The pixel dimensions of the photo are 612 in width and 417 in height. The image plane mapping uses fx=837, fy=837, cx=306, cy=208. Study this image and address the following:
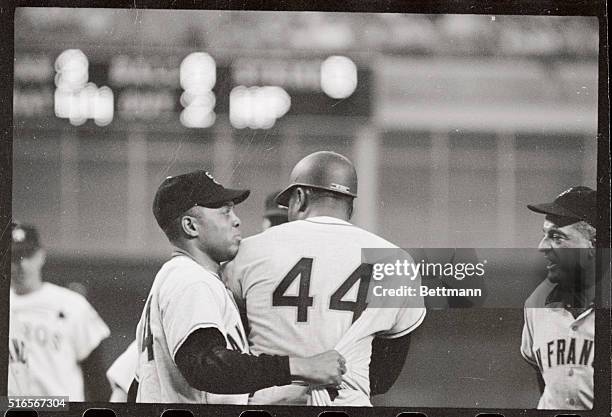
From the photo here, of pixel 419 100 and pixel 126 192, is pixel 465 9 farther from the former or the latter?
pixel 126 192

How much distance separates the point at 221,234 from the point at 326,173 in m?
0.49

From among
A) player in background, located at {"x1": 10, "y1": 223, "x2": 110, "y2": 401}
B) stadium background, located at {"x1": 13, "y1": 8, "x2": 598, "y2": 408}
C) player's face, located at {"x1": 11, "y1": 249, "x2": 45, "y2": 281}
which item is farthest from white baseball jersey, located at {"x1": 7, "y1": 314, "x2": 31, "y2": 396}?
stadium background, located at {"x1": 13, "y1": 8, "x2": 598, "y2": 408}

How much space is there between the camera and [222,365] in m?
3.32

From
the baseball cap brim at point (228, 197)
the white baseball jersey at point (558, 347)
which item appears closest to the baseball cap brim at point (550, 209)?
the white baseball jersey at point (558, 347)

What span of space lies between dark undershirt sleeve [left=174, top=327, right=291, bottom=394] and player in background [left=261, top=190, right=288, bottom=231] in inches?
18.5

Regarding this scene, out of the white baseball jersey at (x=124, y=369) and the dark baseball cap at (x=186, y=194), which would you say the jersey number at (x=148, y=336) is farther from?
the dark baseball cap at (x=186, y=194)

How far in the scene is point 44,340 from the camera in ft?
11.1

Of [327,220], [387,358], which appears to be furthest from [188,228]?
[387,358]

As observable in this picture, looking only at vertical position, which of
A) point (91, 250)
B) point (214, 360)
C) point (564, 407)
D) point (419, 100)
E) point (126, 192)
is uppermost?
point (419, 100)

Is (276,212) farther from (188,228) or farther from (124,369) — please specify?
(124,369)

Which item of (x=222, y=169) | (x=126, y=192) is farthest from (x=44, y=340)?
(x=222, y=169)

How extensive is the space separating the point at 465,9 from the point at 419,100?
0.42 m

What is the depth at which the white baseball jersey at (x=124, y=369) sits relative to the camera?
338cm

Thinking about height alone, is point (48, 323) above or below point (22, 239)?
below
